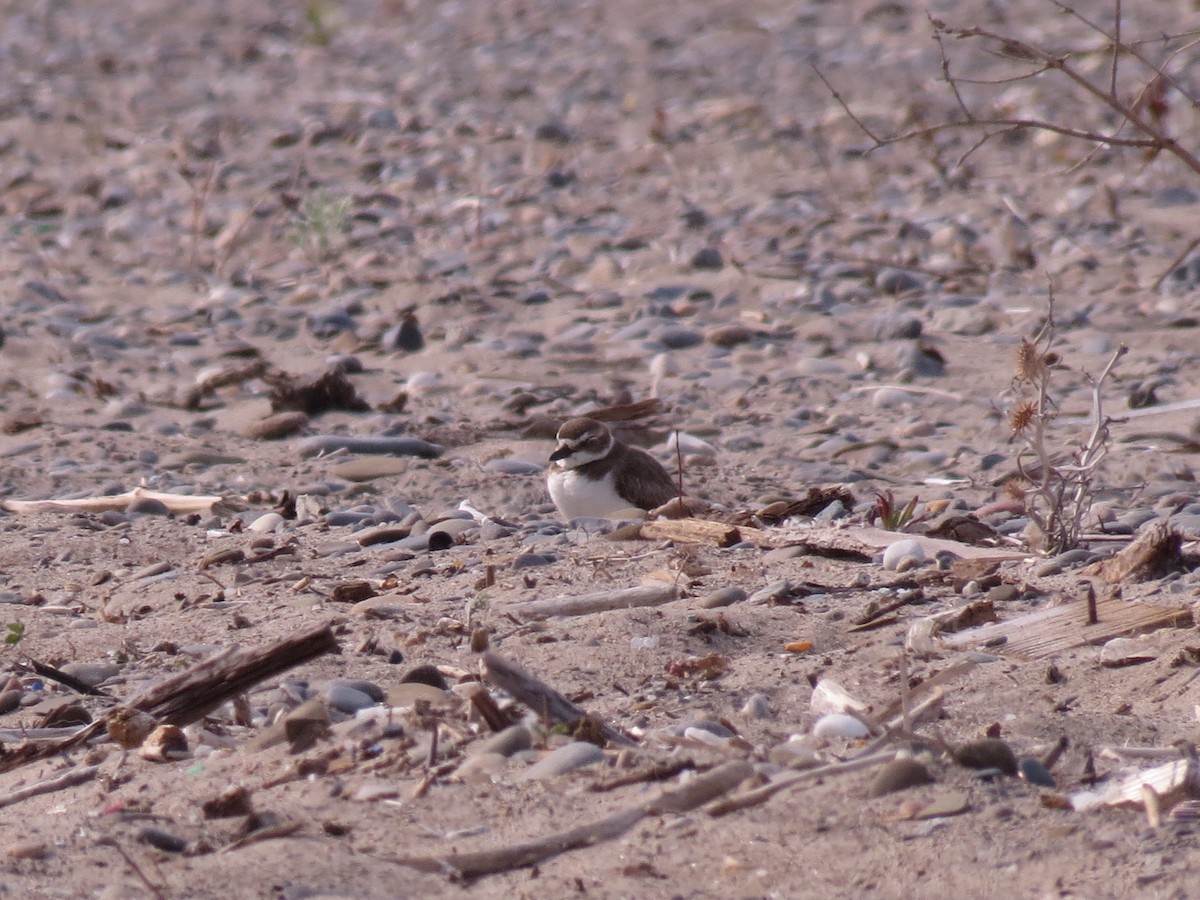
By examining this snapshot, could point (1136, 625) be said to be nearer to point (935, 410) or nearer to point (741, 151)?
point (935, 410)

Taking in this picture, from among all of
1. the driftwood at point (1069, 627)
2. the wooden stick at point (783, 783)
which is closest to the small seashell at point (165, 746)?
the wooden stick at point (783, 783)

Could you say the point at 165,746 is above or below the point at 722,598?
above

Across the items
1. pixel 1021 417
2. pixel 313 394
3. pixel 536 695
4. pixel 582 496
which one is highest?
pixel 1021 417

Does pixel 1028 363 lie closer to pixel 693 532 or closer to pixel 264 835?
pixel 693 532

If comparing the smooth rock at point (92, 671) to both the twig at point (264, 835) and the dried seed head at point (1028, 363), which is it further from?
the dried seed head at point (1028, 363)

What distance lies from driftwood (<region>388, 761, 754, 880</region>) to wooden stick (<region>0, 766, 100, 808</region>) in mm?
866

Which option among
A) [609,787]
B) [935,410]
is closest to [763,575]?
[609,787]

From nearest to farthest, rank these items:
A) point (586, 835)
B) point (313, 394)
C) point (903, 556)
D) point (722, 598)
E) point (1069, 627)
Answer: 1. point (586, 835)
2. point (1069, 627)
3. point (722, 598)
4. point (903, 556)
5. point (313, 394)

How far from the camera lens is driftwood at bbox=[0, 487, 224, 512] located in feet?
19.4

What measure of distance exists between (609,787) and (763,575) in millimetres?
1497

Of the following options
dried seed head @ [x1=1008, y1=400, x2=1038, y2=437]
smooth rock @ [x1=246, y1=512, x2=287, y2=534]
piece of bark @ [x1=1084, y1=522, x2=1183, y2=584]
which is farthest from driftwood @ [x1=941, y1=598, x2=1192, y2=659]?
smooth rock @ [x1=246, y1=512, x2=287, y2=534]

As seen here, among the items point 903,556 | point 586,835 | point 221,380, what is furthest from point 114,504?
point 586,835

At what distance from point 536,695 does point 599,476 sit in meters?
2.51

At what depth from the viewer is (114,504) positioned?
19.6 ft
